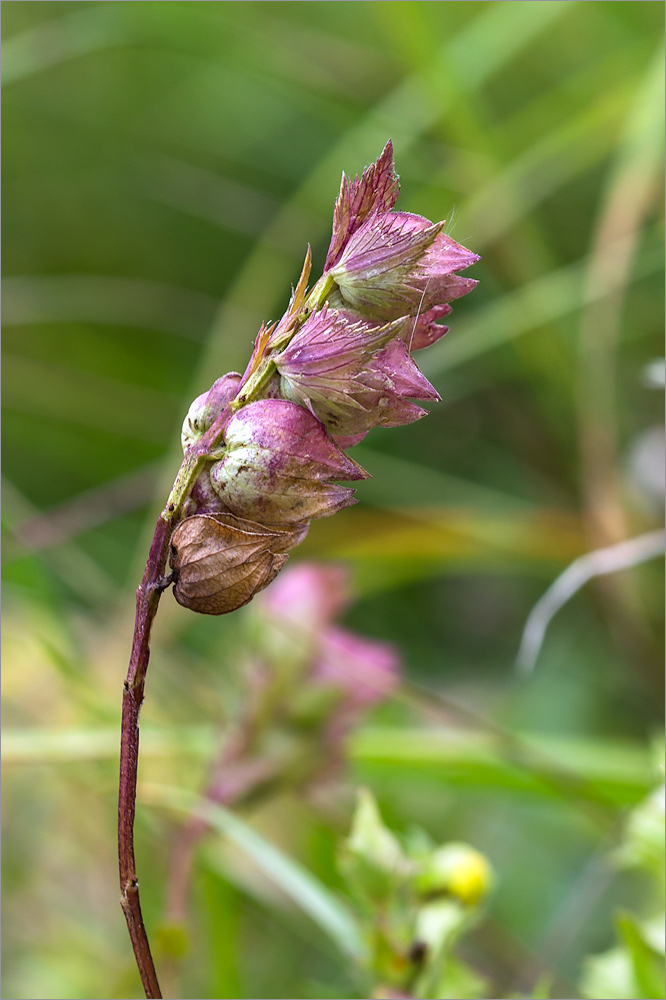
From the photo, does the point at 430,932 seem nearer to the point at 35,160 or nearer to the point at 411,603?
the point at 411,603

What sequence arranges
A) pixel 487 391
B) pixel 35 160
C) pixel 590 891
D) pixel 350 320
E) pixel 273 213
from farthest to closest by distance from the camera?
pixel 35 160
pixel 273 213
pixel 487 391
pixel 590 891
pixel 350 320

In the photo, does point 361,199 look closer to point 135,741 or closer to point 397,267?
point 397,267

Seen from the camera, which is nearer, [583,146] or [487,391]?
[583,146]

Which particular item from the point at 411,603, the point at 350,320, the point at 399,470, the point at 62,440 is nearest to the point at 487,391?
the point at 399,470

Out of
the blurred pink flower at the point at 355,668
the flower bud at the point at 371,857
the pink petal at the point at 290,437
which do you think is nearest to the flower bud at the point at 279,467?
the pink petal at the point at 290,437

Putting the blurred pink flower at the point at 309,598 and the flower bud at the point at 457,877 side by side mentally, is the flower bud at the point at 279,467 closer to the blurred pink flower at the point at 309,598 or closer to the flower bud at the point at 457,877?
the flower bud at the point at 457,877
